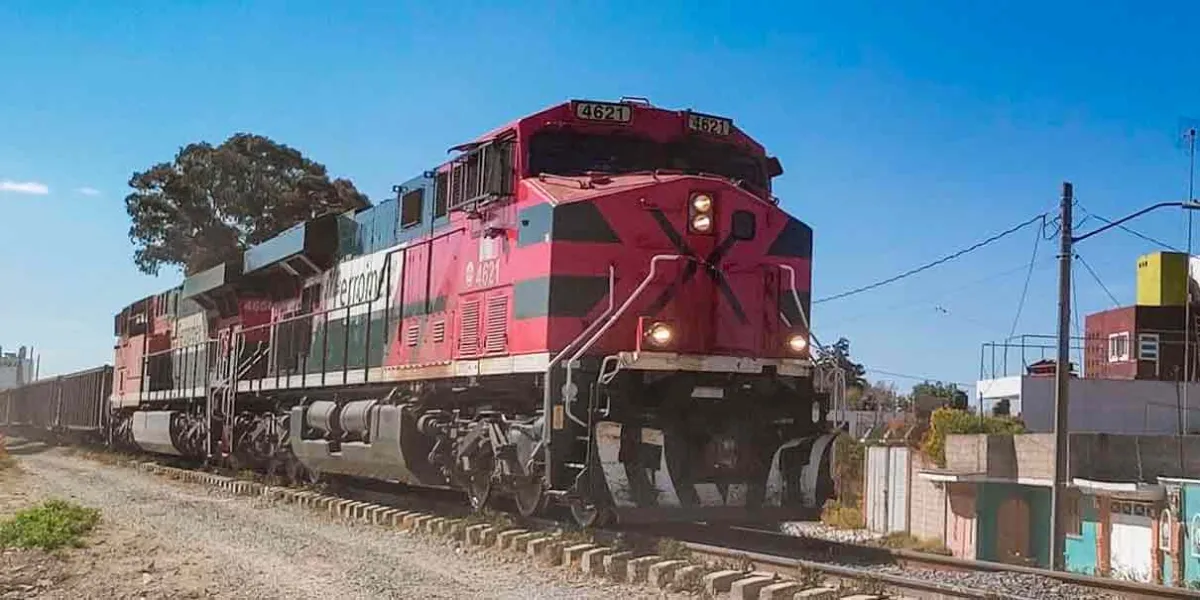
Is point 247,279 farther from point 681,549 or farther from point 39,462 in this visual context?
point 681,549

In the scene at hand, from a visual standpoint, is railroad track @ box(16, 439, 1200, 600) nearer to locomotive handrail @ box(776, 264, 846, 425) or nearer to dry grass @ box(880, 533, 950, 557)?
locomotive handrail @ box(776, 264, 846, 425)

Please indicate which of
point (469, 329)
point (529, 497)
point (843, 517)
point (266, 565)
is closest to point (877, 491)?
point (843, 517)

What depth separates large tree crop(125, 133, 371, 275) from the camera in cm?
4509

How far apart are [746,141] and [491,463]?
3658mm

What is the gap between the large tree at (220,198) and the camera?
1775 inches

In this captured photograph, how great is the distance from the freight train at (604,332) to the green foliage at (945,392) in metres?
31.7

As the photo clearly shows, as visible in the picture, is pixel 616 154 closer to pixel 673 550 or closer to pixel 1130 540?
pixel 673 550

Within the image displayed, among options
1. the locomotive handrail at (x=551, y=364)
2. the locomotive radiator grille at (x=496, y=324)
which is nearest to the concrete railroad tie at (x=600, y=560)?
the locomotive handrail at (x=551, y=364)

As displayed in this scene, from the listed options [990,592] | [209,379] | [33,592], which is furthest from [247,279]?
[990,592]

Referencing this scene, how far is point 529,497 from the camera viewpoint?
32.3 ft

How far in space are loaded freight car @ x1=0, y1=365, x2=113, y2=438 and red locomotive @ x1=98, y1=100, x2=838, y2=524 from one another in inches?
795

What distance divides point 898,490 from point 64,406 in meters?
26.7

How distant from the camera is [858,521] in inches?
864

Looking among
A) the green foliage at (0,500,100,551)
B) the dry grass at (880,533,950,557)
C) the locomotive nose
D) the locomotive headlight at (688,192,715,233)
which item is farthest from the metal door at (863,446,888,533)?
the green foliage at (0,500,100,551)
